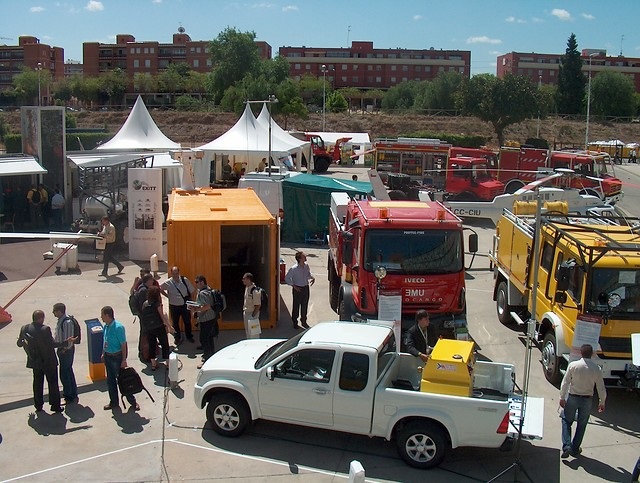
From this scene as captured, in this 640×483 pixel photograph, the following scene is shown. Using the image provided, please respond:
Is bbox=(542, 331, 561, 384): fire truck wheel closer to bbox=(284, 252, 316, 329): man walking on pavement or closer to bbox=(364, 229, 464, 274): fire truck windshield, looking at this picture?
bbox=(364, 229, 464, 274): fire truck windshield

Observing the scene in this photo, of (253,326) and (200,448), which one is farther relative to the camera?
(253,326)

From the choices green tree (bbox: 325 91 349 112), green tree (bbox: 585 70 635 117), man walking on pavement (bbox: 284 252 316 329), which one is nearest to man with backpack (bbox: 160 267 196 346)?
man walking on pavement (bbox: 284 252 316 329)

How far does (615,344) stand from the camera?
9898 mm

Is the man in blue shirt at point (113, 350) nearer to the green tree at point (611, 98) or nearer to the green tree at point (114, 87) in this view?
the green tree at point (611, 98)

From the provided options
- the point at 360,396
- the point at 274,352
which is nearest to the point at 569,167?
the point at 274,352

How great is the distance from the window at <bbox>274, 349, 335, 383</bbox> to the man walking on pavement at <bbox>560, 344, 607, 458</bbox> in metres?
2.88

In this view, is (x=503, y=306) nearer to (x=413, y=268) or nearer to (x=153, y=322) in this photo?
(x=413, y=268)

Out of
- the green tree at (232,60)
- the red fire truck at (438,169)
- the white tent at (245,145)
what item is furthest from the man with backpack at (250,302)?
the green tree at (232,60)

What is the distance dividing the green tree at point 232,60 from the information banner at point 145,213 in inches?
2928

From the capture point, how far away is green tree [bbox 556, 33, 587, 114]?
96.2 m

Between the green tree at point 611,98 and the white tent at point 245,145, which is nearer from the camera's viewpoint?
the white tent at point 245,145

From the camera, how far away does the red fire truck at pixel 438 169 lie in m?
29.0

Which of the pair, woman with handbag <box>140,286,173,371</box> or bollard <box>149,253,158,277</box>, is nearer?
woman with handbag <box>140,286,173,371</box>

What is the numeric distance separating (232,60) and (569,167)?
68.3 metres
